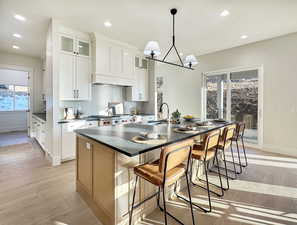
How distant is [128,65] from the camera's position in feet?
15.2

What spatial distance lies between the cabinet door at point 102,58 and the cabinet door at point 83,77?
0.26 m

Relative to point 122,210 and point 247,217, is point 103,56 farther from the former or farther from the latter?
point 247,217

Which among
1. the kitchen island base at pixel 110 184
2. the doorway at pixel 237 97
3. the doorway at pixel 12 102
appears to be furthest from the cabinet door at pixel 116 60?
the doorway at pixel 12 102

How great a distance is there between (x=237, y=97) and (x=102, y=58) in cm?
415

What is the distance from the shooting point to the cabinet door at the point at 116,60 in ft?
13.7

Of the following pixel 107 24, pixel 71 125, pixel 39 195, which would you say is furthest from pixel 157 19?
pixel 39 195

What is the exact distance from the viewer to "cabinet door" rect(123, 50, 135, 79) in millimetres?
4520

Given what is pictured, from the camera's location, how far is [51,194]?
2.20 metres

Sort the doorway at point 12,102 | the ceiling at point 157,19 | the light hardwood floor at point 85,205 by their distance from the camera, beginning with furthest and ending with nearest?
the doorway at point 12,102 → the ceiling at point 157,19 → the light hardwood floor at point 85,205

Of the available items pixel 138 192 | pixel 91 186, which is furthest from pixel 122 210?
pixel 91 186

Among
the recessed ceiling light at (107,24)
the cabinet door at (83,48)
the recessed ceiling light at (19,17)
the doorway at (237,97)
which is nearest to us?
the recessed ceiling light at (19,17)

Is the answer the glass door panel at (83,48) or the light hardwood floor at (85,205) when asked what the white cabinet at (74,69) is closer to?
the glass door panel at (83,48)

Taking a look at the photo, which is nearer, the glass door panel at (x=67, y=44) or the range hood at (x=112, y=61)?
the glass door panel at (x=67, y=44)

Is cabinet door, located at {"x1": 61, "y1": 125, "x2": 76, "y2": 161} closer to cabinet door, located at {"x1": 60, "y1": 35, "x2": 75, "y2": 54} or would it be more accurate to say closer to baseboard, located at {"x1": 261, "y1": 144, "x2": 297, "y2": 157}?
cabinet door, located at {"x1": 60, "y1": 35, "x2": 75, "y2": 54}
